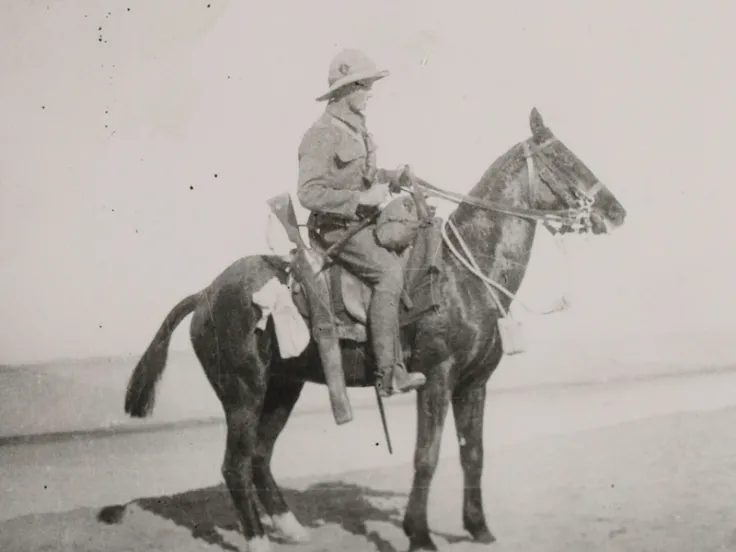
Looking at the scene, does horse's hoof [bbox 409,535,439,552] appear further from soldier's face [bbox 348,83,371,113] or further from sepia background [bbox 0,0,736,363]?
soldier's face [bbox 348,83,371,113]

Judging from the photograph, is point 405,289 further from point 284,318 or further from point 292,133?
point 292,133

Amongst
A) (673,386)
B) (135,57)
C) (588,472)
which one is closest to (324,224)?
(135,57)

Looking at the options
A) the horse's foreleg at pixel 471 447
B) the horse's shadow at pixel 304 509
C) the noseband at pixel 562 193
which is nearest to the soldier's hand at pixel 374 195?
the noseband at pixel 562 193

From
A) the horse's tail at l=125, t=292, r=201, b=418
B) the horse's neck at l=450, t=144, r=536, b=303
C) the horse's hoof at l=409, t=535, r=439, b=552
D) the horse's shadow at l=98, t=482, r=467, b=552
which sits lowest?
the horse's shadow at l=98, t=482, r=467, b=552

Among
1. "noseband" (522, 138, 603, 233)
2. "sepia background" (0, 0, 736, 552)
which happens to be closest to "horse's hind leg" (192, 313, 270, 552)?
"sepia background" (0, 0, 736, 552)

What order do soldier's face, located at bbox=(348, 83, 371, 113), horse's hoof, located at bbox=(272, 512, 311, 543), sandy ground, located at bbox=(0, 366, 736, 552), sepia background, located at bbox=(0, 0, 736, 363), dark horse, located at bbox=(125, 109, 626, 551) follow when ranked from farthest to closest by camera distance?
1. sepia background, located at bbox=(0, 0, 736, 363)
2. horse's hoof, located at bbox=(272, 512, 311, 543)
3. sandy ground, located at bbox=(0, 366, 736, 552)
4. soldier's face, located at bbox=(348, 83, 371, 113)
5. dark horse, located at bbox=(125, 109, 626, 551)

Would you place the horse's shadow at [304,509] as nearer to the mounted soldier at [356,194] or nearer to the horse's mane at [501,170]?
the mounted soldier at [356,194]

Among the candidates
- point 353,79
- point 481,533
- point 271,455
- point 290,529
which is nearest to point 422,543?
point 481,533
